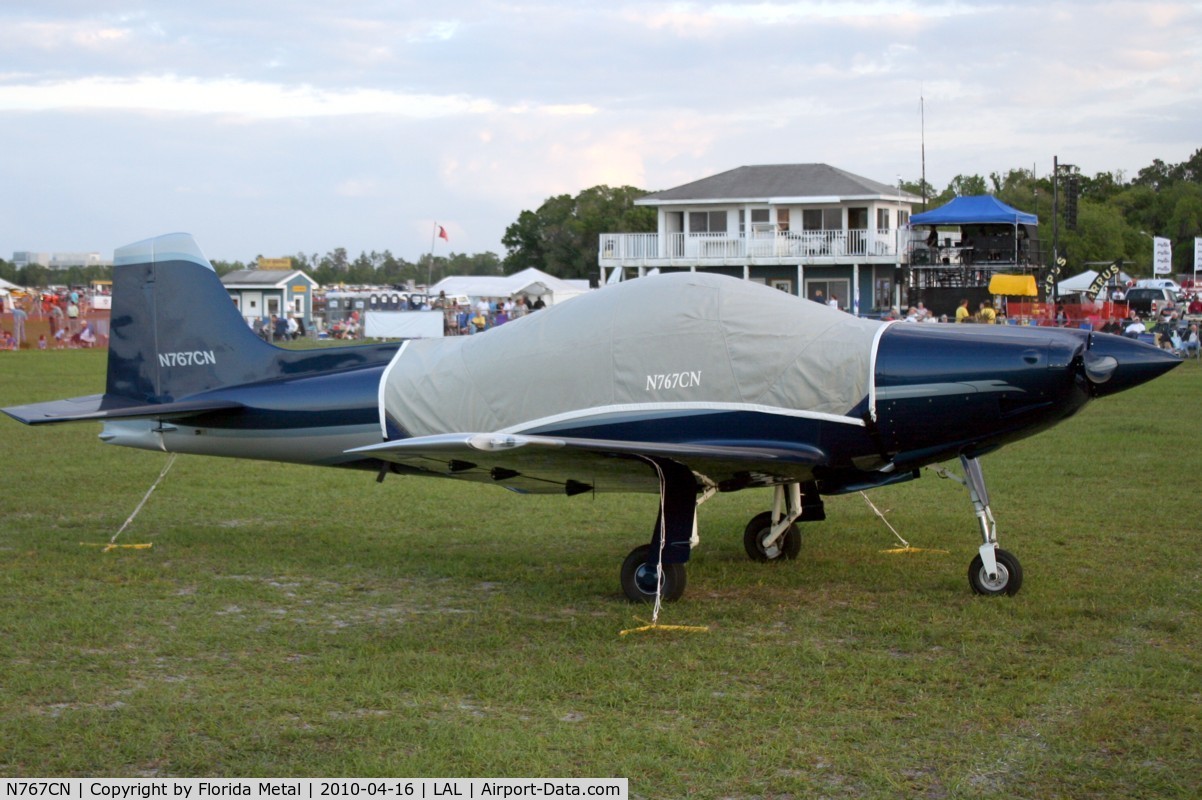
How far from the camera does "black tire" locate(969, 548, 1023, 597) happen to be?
7613mm

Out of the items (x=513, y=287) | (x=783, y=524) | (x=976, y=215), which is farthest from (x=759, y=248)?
(x=783, y=524)

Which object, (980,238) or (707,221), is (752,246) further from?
(980,238)

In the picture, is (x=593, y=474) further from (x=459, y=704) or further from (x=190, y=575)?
(x=190, y=575)

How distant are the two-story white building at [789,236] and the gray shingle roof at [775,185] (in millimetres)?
47

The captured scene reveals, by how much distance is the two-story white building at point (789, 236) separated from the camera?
151 feet

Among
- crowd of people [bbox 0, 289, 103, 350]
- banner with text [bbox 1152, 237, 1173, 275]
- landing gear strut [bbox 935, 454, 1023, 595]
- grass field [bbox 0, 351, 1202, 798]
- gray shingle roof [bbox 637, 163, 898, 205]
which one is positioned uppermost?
gray shingle roof [bbox 637, 163, 898, 205]

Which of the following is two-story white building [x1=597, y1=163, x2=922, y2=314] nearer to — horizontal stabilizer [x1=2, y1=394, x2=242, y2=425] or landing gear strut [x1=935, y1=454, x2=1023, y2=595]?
horizontal stabilizer [x1=2, y1=394, x2=242, y2=425]

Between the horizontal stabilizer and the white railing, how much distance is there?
127 feet

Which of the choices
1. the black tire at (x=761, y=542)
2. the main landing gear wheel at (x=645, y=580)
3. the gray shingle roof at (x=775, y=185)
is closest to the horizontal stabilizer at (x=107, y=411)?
the main landing gear wheel at (x=645, y=580)

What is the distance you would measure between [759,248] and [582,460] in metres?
40.2

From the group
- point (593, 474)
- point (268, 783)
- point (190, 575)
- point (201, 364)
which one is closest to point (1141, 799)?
point (268, 783)

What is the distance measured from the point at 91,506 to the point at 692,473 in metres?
6.65

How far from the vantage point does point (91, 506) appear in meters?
11.3

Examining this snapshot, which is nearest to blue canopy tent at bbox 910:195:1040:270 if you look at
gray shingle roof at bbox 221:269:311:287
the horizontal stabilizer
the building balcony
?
the building balcony
